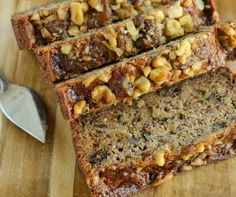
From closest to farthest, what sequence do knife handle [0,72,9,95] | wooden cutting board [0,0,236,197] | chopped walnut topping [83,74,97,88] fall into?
chopped walnut topping [83,74,97,88]
wooden cutting board [0,0,236,197]
knife handle [0,72,9,95]

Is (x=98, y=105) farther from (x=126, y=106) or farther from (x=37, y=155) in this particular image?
(x=37, y=155)

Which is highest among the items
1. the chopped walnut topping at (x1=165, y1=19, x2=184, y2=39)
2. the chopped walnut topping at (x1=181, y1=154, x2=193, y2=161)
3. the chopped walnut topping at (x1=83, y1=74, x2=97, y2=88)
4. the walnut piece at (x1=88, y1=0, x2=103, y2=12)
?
the walnut piece at (x1=88, y1=0, x2=103, y2=12)

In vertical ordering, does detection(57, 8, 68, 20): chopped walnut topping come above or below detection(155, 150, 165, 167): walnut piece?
above

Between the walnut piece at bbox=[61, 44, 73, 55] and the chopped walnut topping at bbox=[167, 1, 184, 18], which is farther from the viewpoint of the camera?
the chopped walnut topping at bbox=[167, 1, 184, 18]

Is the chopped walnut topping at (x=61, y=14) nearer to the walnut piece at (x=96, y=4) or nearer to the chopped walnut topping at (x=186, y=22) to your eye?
the walnut piece at (x=96, y=4)

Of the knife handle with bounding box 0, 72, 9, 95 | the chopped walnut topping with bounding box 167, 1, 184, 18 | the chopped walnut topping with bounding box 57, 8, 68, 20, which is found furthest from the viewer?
the knife handle with bounding box 0, 72, 9, 95

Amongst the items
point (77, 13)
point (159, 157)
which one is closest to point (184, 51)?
point (159, 157)

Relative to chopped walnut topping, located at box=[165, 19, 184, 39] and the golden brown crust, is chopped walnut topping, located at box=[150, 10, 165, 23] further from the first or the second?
the golden brown crust

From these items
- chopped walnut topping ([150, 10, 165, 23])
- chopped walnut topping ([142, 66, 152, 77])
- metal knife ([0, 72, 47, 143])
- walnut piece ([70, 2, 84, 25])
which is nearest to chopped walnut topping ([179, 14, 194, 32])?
chopped walnut topping ([150, 10, 165, 23])
